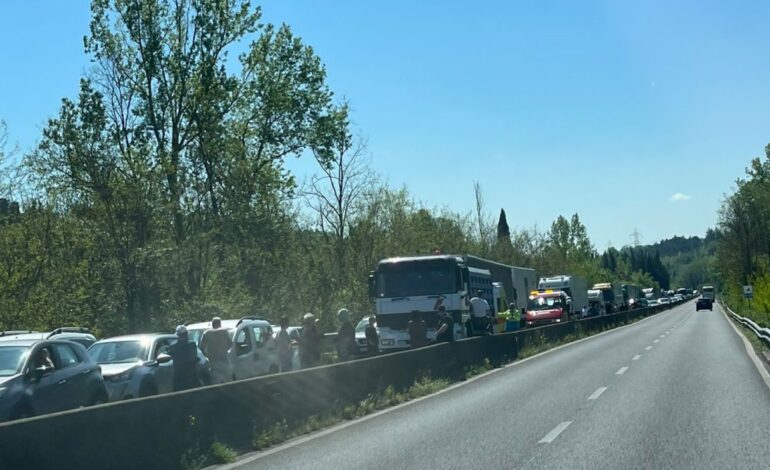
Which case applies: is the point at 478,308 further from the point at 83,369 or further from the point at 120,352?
the point at 83,369

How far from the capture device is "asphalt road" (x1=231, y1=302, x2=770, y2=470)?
995 centimetres

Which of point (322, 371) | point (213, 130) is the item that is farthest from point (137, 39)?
point (322, 371)

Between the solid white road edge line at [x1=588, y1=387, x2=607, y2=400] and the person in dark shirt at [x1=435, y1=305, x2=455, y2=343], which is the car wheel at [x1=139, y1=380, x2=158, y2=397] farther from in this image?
the person in dark shirt at [x1=435, y1=305, x2=455, y2=343]

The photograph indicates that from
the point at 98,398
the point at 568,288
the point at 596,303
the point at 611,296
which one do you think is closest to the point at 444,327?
the point at 98,398

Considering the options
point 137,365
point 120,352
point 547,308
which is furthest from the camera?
point 547,308

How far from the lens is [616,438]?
11312 mm

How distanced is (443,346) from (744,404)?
27.1 feet

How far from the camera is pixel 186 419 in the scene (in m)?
10.5

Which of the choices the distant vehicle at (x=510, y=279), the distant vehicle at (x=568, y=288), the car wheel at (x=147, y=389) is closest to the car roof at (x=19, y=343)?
the car wheel at (x=147, y=389)

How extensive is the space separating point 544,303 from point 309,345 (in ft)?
111

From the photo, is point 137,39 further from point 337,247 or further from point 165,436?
point 165,436

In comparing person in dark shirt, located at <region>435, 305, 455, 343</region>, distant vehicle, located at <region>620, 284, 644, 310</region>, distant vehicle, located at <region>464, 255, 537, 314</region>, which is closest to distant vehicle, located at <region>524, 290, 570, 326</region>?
distant vehicle, located at <region>464, 255, 537, 314</region>

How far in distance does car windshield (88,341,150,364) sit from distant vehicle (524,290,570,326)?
34235 mm

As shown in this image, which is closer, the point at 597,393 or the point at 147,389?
the point at 147,389
